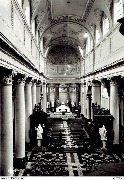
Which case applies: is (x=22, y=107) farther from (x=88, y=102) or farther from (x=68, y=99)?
(x=68, y=99)

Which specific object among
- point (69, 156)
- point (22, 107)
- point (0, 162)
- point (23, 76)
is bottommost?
point (69, 156)

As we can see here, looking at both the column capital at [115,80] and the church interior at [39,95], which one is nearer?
the church interior at [39,95]

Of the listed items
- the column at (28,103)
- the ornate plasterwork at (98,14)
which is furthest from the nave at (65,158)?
the ornate plasterwork at (98,14)

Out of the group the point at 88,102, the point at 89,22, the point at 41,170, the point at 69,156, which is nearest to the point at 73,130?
the point at 88,102

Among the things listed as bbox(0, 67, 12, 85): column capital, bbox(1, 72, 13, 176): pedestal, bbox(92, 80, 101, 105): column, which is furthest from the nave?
bbox(0, 67, 12, 85): column capital

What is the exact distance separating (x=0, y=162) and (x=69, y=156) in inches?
232

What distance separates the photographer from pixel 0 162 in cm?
836

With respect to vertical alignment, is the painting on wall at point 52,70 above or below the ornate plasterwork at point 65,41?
below

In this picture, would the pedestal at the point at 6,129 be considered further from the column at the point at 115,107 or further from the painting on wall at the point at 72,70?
the painting on wall at the point at 72,70

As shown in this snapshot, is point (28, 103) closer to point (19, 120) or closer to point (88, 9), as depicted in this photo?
point (19, 120)

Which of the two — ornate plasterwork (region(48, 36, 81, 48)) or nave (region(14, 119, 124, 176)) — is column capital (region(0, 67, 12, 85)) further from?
ornate plasterwork (region(48, 36, 81, 48))

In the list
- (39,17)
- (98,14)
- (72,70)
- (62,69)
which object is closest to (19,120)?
(39,17)

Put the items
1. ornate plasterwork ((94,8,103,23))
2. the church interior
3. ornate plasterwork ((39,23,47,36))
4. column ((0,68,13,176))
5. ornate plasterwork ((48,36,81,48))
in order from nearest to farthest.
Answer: column ((0,68,13,176)) → the church interior → ornate plasterwork ((94,8,103,23)) → ornate plasterwork ((39,23,47,36)) → ornate plasterwork ((48,36,81,48))

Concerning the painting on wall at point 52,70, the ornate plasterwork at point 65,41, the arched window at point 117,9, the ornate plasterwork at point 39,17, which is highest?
the ornate plasterwork at point 65,41
